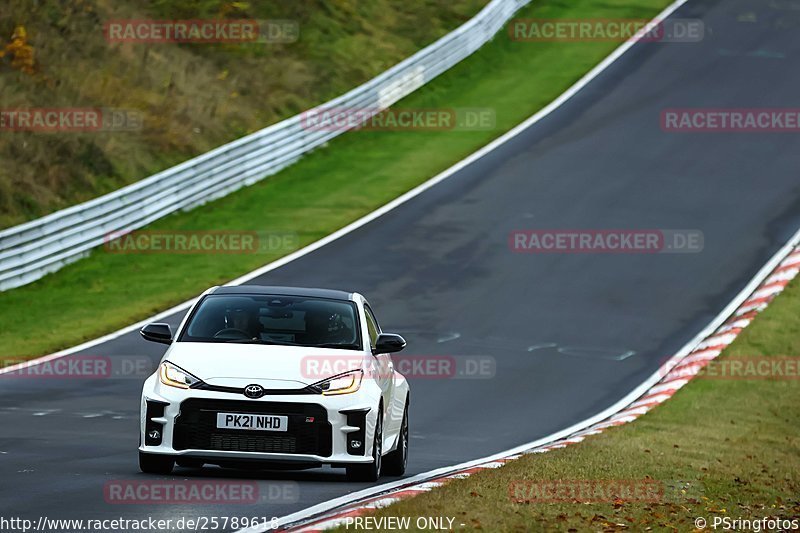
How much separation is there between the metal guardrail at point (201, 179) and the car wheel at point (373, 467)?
1350 cm

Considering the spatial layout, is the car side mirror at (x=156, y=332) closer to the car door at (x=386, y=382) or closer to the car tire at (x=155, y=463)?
the car tire at (x=155, y=463)

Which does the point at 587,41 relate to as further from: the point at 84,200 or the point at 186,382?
the point at 186,382

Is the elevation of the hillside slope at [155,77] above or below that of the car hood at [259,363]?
above

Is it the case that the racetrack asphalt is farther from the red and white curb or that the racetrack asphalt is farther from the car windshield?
the car windshield

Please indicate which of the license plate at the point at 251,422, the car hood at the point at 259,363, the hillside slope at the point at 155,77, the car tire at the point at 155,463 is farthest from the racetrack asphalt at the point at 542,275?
the hillside slope at the point at 155,77

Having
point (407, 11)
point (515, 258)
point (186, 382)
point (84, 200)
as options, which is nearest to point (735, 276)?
point (515, 258)

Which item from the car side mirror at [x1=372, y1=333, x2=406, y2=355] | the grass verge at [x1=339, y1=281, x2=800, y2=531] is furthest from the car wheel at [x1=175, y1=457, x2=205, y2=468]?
the grass verge at [x1=339, y1=281, x2=800, y2=531]


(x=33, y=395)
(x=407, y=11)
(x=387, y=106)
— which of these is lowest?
(x=33, y=395)

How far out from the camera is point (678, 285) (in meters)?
25.6

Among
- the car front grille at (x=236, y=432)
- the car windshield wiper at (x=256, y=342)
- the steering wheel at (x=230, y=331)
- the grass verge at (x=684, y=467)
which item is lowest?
the grass verge at (x=684, y=467)

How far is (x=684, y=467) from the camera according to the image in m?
13.2

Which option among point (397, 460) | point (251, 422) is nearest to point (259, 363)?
point (251, 422)

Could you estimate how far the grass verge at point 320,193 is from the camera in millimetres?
23281

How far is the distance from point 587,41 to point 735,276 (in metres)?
17.3
